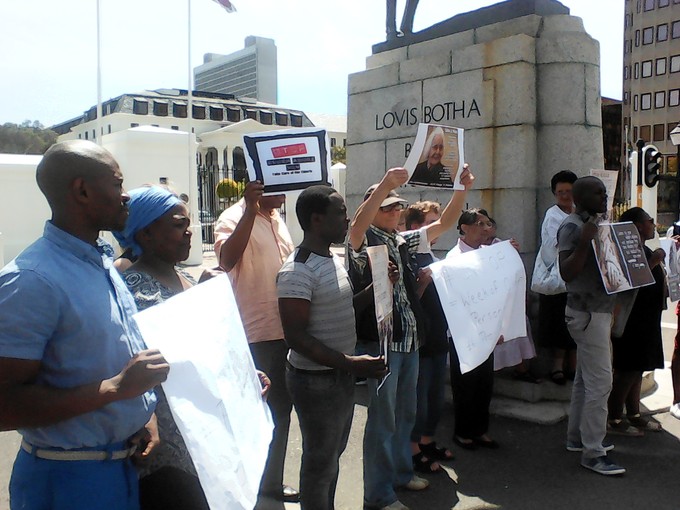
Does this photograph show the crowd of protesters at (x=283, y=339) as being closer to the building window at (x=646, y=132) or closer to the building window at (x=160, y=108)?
the building window at (x=646, y=132)

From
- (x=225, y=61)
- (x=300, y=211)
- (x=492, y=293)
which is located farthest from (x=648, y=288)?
(x=225, y=61)

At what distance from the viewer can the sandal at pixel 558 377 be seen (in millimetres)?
5008

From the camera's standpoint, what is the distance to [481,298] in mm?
3814

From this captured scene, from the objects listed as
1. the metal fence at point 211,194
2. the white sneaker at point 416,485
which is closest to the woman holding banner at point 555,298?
the white sneaker at point 416,485

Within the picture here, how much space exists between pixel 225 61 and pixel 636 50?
72.0 meters

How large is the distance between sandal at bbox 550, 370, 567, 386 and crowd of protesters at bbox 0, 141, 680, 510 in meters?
0.09

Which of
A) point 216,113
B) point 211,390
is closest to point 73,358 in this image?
point 211,390

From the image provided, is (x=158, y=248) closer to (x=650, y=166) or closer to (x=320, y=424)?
(x=320, y=424)

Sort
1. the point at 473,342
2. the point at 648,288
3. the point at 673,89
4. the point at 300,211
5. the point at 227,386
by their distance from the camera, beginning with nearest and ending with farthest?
1. the point at 227,386
2. the point at 300,211
3. the point at 473,342
4. the point at 648,288
5. the point at 673,89

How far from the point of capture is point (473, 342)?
3.73 metres

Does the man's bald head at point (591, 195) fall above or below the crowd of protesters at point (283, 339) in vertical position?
above

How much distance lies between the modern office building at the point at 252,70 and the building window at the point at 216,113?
27025 millimetres

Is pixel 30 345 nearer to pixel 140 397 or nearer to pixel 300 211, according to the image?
pixel 140 397

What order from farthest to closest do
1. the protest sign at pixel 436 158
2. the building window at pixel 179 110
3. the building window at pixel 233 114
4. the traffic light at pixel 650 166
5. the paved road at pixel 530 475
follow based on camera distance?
1. the building window at pixel 233 114
2. the building window at pixel 179 110
3. the traffic light at pixel 650 166
4. the protest sign at pixel 436 158
5. the paved road at pixel 530 475
